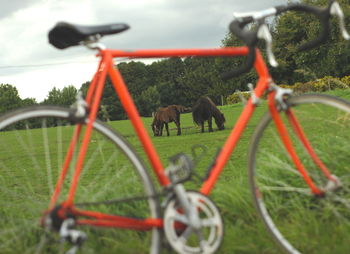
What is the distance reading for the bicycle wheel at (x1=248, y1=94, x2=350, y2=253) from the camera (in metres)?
2.92

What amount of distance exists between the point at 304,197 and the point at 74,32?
6.93ft

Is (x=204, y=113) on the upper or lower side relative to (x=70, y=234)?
lower

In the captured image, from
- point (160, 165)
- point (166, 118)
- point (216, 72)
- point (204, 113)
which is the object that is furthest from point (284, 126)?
point (216, 72)

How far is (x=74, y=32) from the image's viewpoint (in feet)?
8.06

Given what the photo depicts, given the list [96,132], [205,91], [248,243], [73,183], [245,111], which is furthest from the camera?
[205,91]

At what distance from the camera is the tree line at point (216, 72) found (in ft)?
152

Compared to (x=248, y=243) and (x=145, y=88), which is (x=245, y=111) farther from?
(x=145, y=88)

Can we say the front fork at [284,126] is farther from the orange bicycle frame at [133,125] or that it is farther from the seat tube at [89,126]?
the seat tube at [89,126]

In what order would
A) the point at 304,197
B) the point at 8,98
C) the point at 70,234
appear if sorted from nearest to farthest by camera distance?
1. the point at 70,234
2. the point at 304,197
3. the point at 8,98

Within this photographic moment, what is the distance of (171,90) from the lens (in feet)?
228

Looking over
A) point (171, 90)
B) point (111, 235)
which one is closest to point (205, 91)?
point (171, 90)

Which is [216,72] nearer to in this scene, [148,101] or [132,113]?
[148,101]

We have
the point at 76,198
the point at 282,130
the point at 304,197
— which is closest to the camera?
the point at 282,130

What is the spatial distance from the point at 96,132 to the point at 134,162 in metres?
0.27
